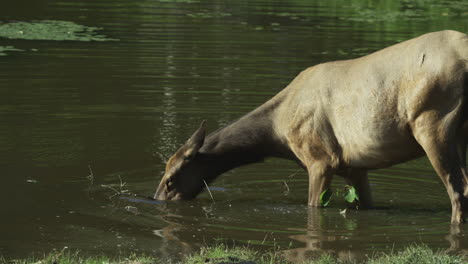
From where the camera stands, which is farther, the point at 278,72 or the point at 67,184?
the point at 278,72

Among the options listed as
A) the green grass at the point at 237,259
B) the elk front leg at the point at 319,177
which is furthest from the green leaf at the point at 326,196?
the green grass at the point at 237,259

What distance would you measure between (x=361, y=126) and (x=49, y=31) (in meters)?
13.0

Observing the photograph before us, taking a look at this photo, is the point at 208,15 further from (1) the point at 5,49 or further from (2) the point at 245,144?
(2) the point at 245,144

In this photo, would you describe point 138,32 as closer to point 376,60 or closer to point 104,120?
point 104,120

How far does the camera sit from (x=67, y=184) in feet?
34.4

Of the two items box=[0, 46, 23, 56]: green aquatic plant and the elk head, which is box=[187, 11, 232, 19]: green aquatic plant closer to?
box=[0, 46, 23, 56]: green aquatic plant

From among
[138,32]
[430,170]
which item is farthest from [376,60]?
[138,32]

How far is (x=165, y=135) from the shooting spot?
509 inches

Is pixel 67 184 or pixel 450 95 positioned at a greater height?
pixel 450 95

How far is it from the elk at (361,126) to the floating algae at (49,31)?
10.7 m

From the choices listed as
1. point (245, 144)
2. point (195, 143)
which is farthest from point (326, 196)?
point (195, 143)

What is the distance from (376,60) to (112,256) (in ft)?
10.3

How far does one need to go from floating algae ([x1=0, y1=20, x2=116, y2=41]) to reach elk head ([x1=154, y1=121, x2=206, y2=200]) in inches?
417

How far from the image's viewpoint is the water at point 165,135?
857cm
